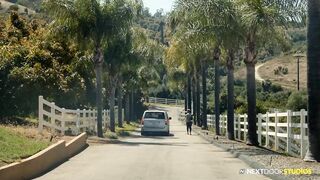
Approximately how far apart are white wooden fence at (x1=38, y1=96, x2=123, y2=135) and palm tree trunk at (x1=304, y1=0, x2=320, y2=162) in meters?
10.1

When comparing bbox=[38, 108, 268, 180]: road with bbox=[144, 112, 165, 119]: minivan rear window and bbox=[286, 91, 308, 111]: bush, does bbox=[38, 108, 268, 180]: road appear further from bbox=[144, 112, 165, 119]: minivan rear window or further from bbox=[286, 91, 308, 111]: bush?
bbox=[286, 91, 308, 111]: bush

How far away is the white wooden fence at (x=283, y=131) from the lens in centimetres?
1908

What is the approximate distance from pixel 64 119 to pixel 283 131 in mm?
9035

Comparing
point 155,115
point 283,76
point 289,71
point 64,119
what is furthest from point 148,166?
point 289,71

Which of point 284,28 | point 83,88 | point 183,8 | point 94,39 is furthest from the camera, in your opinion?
point 83,88

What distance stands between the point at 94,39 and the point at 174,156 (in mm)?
12336

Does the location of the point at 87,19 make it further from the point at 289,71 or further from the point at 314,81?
the point at 289,71

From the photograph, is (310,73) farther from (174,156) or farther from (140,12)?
(140,12)

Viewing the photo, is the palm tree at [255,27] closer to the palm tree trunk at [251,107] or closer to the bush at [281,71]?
the palm tree trunk at [251,107]

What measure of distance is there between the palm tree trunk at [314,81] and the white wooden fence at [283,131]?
193 centimetres

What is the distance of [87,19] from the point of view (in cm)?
2956

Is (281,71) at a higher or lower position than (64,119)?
higher

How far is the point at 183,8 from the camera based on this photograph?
2655 centimetres

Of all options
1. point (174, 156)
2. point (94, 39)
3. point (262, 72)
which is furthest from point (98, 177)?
point (262, 72)
